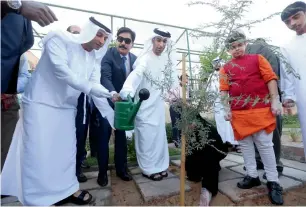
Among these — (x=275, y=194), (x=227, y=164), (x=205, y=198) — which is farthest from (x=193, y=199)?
(x=227, y=164)

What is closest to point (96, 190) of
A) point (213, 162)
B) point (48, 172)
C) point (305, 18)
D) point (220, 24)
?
point (48, 172)

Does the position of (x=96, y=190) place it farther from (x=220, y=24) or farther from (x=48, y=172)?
(x=220, y=24)

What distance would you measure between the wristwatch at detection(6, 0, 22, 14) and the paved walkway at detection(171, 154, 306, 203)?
7.91 feet

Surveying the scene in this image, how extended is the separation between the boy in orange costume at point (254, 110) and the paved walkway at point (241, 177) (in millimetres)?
104

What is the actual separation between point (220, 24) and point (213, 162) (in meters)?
1.37

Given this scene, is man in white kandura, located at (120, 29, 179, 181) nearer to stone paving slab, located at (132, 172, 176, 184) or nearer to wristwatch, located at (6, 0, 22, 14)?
stone paving slab, located at (132, 172, 176, 184)

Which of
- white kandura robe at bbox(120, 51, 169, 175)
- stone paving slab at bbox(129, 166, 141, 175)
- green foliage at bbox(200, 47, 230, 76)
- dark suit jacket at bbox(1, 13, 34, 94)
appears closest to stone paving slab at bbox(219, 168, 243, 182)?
white kandura robe at bbox(120, 51, 169, 175)

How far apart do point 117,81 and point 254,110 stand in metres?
1.74

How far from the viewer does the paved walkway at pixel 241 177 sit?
7.43 ft

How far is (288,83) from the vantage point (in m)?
2.40

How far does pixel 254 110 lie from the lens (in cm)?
224

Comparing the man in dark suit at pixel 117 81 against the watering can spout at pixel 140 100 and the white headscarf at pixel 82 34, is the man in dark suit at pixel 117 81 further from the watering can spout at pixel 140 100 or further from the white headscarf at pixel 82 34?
Answer: the watering can spout at pixel 140 100

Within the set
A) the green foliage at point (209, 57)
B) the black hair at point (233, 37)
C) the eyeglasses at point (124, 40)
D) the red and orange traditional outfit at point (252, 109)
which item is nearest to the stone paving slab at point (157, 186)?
the red and orange traditional outfit at point (252, 109)

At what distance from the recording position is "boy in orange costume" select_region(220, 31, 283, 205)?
2197mm
